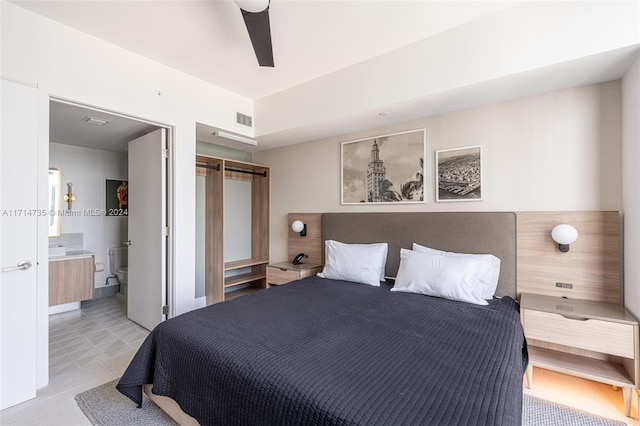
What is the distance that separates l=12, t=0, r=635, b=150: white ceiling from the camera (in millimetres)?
2051

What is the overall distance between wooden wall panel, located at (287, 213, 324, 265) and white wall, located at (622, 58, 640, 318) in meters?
2.71

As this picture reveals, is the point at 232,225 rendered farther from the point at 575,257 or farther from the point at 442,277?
the point at 575,257

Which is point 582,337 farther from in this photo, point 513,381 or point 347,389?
Result: point 347,389

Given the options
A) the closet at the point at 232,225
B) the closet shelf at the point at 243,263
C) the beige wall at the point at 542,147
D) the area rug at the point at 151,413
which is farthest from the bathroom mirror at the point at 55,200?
the beige wall at the point at 542,147

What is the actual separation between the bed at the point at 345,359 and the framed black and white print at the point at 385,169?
0.88 metres

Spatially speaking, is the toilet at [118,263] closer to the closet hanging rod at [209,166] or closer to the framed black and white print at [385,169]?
the closet hanging rod at [209,166]

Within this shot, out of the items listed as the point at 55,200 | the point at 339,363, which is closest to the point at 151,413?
the point at 339,363

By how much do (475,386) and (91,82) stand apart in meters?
3.33

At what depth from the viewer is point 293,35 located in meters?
2.36

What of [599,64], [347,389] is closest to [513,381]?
[347,389]

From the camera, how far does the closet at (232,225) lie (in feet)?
12.4

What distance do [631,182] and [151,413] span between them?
3489 millimetres

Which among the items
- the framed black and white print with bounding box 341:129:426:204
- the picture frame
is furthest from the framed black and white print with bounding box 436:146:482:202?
the picture frame

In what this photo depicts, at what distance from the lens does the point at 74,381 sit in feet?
7.28
